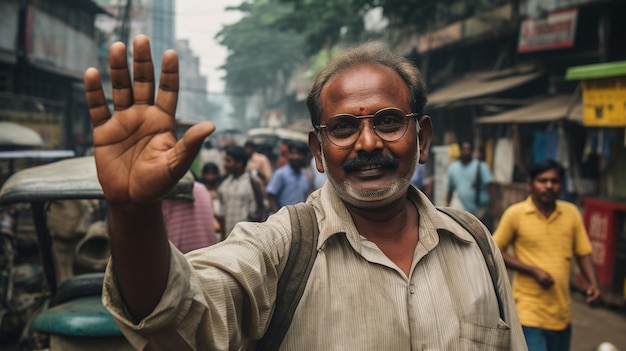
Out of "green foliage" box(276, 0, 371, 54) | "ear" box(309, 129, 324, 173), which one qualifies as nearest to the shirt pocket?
"ear" box(309, 129, 324, 173)

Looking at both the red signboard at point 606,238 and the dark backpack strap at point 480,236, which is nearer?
the dark backpack strap at point 480,236

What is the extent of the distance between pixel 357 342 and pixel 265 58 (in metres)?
52.9

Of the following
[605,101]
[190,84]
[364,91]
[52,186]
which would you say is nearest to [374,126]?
[364,91]

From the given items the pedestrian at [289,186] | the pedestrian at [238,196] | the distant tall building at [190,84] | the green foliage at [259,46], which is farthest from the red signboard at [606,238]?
the distant tall building at [190,84]

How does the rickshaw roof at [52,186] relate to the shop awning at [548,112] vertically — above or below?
below

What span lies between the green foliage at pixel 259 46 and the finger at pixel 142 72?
48234mm

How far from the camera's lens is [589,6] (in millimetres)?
9758

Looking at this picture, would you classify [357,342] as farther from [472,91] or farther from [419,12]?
[419,12]

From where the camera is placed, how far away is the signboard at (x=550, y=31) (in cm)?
1023

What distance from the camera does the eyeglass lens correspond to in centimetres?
184

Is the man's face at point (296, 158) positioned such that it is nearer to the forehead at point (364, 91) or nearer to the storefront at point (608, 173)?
the storefront at point (608, 173)

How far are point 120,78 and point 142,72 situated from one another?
43 mm

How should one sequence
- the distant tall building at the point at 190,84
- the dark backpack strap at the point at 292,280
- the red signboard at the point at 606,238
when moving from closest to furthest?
the dark backpack strap at the point at 292,280 < the red signboard at the point at 606,238 < the distant tall building at the point at 190,84

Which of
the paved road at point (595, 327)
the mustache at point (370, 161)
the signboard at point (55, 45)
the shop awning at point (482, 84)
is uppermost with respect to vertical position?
the signboard at point (55, 45)
